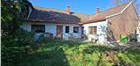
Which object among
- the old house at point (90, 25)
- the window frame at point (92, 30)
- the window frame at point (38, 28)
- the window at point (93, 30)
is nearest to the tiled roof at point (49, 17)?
the old house at point (90, 25)

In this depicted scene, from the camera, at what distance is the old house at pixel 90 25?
23.1 metres

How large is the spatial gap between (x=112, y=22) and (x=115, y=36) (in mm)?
1906

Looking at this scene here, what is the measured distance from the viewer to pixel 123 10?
23.6 meters

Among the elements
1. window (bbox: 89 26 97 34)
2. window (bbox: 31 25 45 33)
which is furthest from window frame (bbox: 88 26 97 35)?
window (bbox: 31 25 45 33)

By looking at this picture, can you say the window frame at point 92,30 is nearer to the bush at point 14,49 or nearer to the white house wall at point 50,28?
the white house wall at point 50,28

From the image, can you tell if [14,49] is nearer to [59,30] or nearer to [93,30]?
[59,30]

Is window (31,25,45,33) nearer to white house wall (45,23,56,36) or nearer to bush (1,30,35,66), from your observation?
white house wall (45,23,56,36)

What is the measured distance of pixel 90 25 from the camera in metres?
26.5

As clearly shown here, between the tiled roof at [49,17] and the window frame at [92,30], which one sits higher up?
the tiled roof at [49,17]

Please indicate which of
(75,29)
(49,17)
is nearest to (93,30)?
(75,29)

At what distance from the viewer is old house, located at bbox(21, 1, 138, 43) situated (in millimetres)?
23078

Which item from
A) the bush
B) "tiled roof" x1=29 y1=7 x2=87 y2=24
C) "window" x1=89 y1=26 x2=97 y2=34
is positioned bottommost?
the bush

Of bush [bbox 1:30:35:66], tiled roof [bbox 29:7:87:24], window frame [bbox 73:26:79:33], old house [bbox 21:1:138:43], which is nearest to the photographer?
bush [bbox 1:30:35:66]

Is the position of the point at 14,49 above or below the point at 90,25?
below
